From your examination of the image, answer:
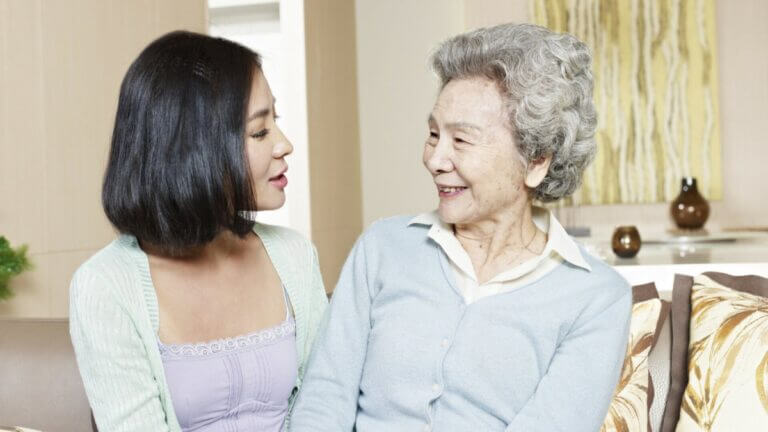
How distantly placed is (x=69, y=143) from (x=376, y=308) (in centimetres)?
174

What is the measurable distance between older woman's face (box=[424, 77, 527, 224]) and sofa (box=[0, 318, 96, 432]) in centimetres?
87

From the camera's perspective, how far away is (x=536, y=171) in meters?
1.58

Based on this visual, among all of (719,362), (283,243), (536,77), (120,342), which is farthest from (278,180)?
(719,362)

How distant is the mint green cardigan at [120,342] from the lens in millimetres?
1444

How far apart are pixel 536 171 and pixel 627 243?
1.50 m

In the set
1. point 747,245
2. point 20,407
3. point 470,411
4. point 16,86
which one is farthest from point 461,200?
point 747,245

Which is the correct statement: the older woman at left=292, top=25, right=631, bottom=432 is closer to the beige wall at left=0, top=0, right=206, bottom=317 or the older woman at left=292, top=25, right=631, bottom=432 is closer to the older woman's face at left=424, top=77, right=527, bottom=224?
the older woman's face at left=424, top=77, right=527, bottom=224

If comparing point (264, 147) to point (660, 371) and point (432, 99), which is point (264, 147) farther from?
point (432, 99)

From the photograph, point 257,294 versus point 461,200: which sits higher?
point 461,200

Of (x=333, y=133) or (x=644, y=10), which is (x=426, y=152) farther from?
(x=644, y=10)

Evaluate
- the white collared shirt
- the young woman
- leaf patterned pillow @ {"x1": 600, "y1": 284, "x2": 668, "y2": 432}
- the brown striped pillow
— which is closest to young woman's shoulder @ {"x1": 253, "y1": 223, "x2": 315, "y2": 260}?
the young woman

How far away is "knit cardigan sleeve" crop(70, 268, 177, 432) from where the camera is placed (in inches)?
56.7

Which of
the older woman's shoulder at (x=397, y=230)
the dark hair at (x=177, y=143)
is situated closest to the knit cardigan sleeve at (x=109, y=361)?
the dark hair at (x=177, y=143)

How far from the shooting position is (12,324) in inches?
73.5
